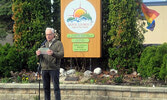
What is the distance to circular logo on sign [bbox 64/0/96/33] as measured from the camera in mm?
8930

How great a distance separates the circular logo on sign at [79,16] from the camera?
8.93m

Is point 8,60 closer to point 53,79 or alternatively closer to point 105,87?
point 53,79

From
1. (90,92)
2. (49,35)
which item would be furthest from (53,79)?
(90,92)

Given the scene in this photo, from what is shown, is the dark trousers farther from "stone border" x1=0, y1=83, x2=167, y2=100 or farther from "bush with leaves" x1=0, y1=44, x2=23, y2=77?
"bush with leaves" x1=0, y1=44, x2=23, y2=77

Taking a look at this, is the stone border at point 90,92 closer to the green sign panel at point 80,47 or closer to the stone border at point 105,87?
the stone border at point 105,87

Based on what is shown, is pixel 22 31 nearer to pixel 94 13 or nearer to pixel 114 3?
pixel 94 13

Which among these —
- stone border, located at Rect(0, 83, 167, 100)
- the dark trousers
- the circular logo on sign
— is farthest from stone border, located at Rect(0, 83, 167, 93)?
the circular logo on sign

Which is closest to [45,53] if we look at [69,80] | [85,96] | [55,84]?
[55,84]

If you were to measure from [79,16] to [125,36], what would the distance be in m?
1.81

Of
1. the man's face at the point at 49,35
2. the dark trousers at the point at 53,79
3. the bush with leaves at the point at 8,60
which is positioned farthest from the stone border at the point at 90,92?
the man's face at the point at 49,35

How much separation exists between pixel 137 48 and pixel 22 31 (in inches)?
166

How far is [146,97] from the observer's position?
20.6ft

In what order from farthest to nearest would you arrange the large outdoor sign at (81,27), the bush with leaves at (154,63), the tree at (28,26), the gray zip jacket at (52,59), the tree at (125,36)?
the tree at (28,26), the large outdoor sign at (81,27), the tree at (125,36), the bush with leaves at (154,63), the gray zip jacket at (52,59)

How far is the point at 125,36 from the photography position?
8617mm
